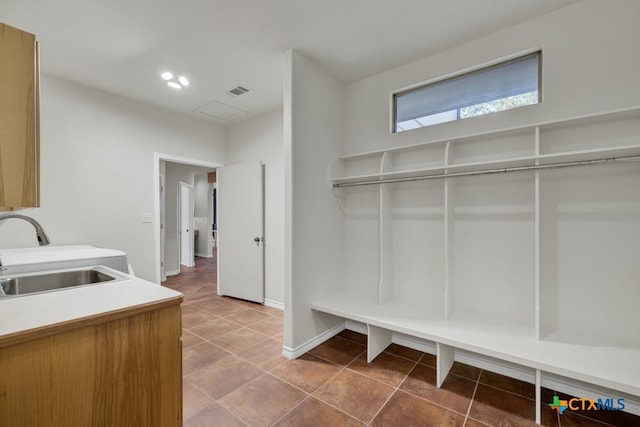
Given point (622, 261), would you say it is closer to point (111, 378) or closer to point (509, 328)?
point (509, 328)

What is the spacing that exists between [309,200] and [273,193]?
1316mm

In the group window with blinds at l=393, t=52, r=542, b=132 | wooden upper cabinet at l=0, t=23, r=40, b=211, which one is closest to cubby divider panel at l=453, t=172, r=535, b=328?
window with blinds at l=393, t=52, r=542, b=132

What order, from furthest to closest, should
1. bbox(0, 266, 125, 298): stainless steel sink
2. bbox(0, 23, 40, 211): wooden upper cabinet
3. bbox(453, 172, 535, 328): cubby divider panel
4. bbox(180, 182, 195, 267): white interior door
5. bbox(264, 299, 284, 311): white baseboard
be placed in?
bbox(180, 182, 195, 267): white interior door, bbox(264, 299, 284, 311): white baseboard, bbox(453, 172, 535, 328): cubby divider panel, bbox(0, 266, 125, 298): stainless steel sink, bbox(0, 23, 40, 211): wooden upper cabinet

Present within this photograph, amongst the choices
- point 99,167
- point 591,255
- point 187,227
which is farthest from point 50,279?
point 187,227

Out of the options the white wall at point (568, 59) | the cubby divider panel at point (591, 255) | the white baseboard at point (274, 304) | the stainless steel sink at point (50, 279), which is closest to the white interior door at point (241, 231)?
the white baseboard at point (274, 304)

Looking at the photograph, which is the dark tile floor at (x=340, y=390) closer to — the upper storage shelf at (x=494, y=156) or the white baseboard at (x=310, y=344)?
the white baseboard at (x=310, y=344)

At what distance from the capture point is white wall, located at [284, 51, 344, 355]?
2469 millimetres

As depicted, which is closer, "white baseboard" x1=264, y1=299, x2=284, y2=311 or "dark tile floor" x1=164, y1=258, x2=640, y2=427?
"dark tile floor" x1=164, y1=258, x2=640, y2=427

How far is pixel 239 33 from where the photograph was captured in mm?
2238

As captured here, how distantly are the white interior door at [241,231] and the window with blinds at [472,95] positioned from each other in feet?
6.91

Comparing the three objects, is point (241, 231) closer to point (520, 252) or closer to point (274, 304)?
point (274, 304)

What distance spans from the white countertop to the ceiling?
1907 mm

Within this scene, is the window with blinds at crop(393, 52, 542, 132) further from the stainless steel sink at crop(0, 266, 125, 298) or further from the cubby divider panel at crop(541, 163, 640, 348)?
the stainless steel sink at crop(0, 266, 125, 298)

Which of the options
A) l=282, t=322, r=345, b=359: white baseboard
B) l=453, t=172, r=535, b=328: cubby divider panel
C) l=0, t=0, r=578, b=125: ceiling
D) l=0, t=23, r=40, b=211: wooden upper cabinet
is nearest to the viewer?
l=0, t=23, r=40, b=211: wooden upper cabinet
